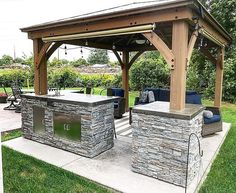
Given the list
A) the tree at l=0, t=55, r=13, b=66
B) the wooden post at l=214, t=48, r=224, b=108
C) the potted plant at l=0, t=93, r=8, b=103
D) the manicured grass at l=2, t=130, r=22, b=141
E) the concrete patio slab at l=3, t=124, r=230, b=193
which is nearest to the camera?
the concrete patio slab at l=3, t=124, r=230, b=193

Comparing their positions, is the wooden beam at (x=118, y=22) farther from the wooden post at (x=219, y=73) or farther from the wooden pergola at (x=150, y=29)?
the wooden post at (x=219, y=73)

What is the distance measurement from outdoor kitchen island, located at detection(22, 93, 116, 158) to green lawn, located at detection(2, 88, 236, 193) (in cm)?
77

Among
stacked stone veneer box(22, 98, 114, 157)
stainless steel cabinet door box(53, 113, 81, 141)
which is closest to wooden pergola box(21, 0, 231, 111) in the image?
stacked stone veneer box(22, 98, 114, 157)

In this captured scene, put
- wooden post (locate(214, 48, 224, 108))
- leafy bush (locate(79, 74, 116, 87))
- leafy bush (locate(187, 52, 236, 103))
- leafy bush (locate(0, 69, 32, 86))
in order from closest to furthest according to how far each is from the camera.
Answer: wooden post (locate(214, 48, 224, 108))
leafy bush (locate(187, 52, 236, 103))
leafy bush (locate(0, 69, 32, 86))
leafy bush (locate(79, 74, 116, 87))

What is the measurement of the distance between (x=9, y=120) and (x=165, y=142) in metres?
6.01

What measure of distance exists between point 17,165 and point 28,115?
175 centimetres

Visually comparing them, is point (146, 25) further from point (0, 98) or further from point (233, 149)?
point (0, 98)

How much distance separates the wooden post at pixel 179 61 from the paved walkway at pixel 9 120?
503 cm

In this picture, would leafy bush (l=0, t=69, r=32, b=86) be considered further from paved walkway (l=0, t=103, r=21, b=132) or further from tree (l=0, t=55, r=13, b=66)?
tree (l=0, t=55, r=13, b=66)

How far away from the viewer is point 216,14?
1255 cm

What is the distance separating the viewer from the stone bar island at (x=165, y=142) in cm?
345

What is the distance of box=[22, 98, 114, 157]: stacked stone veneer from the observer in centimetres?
455

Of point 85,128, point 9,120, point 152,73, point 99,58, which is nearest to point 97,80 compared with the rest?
point 152,73

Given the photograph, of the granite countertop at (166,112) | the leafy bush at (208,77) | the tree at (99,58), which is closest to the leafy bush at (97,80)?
the leafy bush at (208,77)
